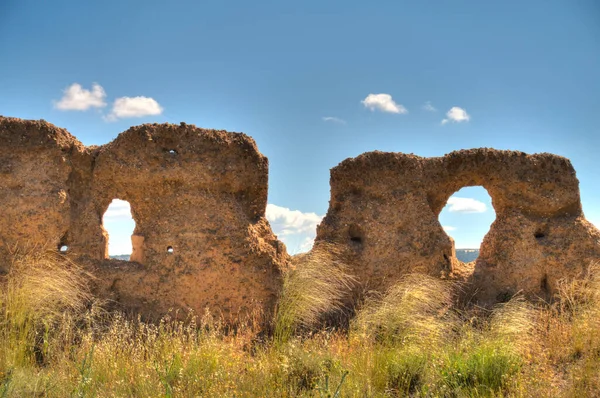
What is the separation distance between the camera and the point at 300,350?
585 cm

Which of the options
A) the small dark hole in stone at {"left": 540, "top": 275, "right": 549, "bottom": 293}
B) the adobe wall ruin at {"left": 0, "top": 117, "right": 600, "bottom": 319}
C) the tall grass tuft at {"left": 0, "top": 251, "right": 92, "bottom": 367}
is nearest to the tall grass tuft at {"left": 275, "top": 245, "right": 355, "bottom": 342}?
the adobe wall ruin at {"left": 0, "top": 117, "right": 600, "bottom": 319}

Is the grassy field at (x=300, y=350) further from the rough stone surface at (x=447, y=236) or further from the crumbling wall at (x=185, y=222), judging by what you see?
the rough stone surface at (x=447, y=236)

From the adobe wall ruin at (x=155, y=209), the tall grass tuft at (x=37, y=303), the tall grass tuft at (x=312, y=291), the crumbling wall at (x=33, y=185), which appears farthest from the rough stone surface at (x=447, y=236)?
the crumbling wall at (x=33, y=185)

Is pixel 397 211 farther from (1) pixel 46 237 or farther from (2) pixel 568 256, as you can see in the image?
(1) pixel 46 237

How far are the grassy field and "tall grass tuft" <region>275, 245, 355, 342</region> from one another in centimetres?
2

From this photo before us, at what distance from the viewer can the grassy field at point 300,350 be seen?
5.21 m

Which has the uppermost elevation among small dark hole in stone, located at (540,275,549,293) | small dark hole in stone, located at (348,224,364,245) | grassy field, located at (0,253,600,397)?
small dark hole in stone, located at (348,224,364,245)

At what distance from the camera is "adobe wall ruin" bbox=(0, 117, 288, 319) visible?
7.10 metres

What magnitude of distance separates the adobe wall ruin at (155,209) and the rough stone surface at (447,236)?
132 cm

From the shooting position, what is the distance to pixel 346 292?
7.80 meters

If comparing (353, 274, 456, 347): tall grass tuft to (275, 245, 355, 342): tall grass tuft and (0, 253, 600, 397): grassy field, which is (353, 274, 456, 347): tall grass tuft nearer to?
(0, 253, 600, 397): grassy field

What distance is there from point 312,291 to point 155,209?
2330 millimetres

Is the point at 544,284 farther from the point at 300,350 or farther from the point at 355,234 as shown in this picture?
the point at 300,350

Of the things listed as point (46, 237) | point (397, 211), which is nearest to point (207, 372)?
point (46, 237)
